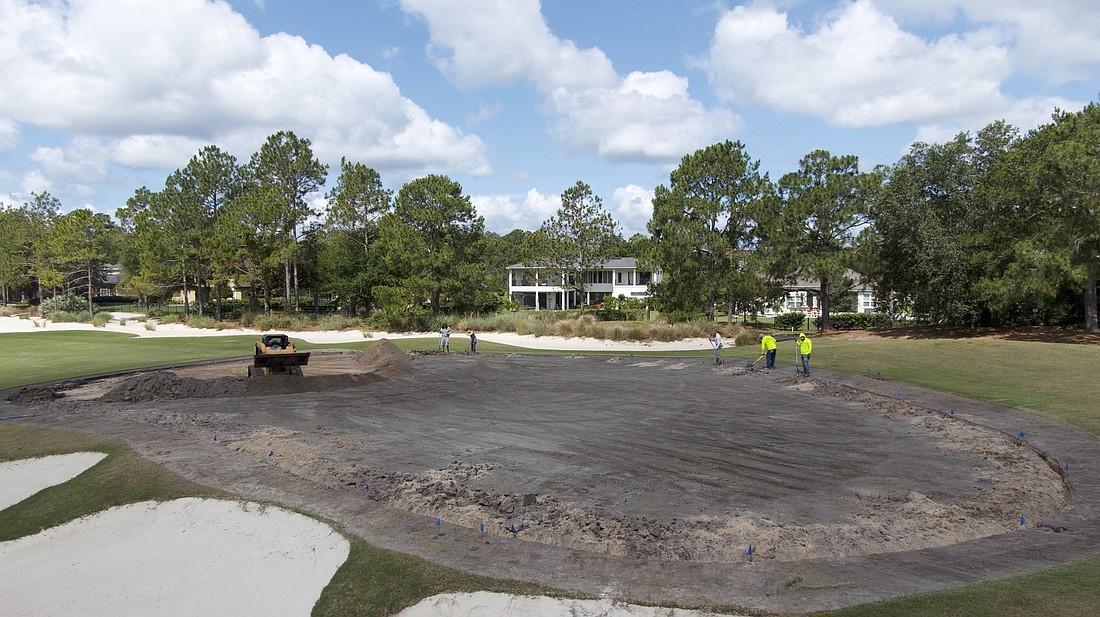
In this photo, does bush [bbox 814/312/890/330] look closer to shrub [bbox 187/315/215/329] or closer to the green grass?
the green grass

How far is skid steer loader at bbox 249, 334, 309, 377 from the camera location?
89.0ft

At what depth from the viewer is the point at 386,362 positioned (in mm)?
30609

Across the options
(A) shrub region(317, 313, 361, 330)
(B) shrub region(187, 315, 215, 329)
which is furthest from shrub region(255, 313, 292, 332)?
(B) shrub region(187, 315, 215, 329)

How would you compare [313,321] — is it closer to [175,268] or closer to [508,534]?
[175,268]

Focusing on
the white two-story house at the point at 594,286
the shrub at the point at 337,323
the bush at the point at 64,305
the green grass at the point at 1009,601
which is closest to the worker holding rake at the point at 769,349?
the green grass at the point at 1009,601

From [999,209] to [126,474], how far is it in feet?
163

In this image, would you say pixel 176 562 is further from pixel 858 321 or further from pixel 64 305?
pixel 64 305

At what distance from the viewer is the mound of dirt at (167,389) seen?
22688 mm

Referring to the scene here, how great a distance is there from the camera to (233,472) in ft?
44.5

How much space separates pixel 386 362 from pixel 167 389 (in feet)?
31.4

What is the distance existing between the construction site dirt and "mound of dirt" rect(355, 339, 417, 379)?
383cm

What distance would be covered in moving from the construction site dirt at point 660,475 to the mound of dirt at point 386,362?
12.6 ft

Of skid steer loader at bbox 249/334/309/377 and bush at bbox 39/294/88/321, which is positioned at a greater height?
bush at bbox 39/294/88/321

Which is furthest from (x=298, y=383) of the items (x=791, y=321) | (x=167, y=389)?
(x=791, y=321)
